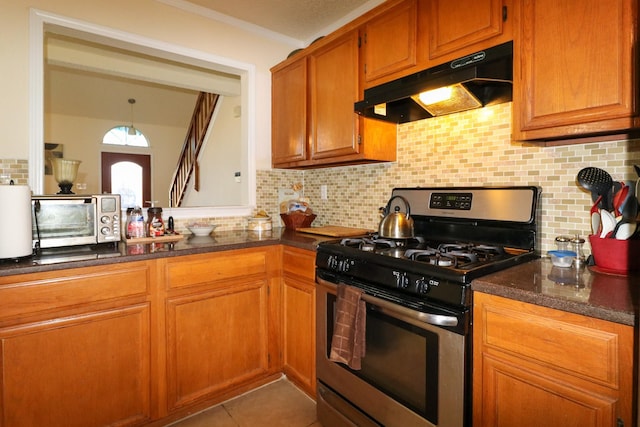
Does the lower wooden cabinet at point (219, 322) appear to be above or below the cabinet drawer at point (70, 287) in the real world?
below

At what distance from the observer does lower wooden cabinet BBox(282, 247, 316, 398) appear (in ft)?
6.13

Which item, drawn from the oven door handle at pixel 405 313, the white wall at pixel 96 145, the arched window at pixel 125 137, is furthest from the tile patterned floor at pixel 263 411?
the arched window at pixel 125 137

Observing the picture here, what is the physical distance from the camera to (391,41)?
5.79ft

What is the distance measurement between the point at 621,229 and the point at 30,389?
2.29m

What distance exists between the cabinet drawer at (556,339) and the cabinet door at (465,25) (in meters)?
1.03

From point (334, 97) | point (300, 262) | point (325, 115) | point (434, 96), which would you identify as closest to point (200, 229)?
point (300, 262)

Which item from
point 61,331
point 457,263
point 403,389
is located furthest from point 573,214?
point 61,331

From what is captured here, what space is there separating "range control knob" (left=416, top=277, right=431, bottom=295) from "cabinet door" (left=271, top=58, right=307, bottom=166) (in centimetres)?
139

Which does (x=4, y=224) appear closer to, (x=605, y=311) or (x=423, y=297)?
(x=423, y=297)

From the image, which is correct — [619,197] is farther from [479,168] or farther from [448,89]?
[448,89]

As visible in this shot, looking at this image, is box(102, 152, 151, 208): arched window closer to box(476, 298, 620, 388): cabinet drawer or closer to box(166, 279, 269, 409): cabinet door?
box(166, 279, 269, 409): cabinet door

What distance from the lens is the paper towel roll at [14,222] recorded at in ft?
4.52

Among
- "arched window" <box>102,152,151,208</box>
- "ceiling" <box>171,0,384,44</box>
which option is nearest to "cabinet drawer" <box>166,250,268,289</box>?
"ceiling" <box>171,0,384,44</box>

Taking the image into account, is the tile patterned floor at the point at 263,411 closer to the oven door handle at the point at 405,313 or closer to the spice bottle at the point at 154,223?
the oven door handle at the point at 405,313
